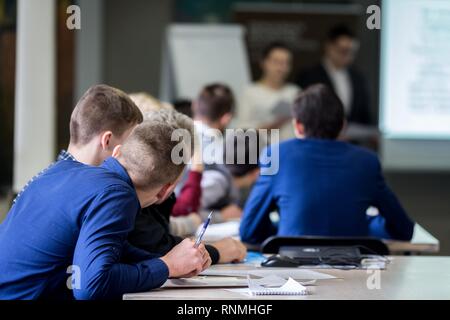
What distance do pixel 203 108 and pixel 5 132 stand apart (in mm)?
5084

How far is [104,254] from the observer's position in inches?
95.3

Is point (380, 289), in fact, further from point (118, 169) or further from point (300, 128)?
point (300, 128)

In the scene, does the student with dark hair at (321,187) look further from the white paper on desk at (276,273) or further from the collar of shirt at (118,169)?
the collar of shirt at (118,169)

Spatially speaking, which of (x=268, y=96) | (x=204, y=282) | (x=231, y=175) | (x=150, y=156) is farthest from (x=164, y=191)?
(x=268, y=96)

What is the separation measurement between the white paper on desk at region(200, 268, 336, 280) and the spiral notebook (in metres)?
0.13

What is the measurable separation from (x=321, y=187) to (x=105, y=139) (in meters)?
1.33

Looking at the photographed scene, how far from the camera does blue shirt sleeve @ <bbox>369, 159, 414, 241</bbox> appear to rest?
400 cm

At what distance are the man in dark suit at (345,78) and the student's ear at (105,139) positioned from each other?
6.47 m

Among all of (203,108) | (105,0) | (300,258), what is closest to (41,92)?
(203,108)

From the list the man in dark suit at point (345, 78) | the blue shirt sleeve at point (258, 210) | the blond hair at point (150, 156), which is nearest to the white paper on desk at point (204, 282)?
the blond hair at point (150, 156)

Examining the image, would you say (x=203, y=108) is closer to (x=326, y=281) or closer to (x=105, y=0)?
(x=326, y=281)

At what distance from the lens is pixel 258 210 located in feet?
13.3

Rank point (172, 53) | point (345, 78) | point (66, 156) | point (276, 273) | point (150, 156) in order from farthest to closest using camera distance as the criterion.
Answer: point (172, 53) → point (345, 78) → point (276, 273) → point (66, 156) → point (150, 156)

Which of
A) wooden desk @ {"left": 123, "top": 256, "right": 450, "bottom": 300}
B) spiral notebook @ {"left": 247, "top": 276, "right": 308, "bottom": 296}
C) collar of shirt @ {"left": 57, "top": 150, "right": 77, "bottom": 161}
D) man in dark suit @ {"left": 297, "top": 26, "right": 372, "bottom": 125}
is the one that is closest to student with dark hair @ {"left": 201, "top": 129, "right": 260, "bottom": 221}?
wooden desk @ {"left": 123, "top": 256, "right": 450, "bottom": 300}
